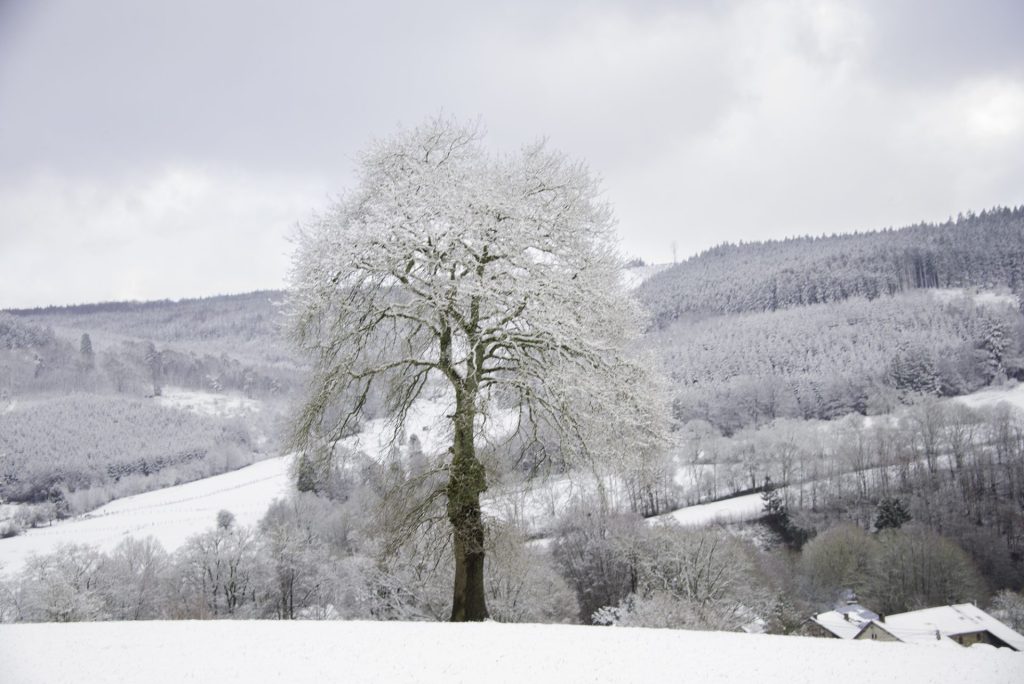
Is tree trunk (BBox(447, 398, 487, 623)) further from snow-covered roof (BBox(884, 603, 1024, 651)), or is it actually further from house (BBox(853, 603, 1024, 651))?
snow-covered roof (BBox(884, 603, 1024, 651))

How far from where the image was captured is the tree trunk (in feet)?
31.5

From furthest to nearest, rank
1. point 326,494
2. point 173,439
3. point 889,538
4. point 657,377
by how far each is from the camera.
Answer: point 173,439 < point 326,494 < point 889,538 < point 657,377

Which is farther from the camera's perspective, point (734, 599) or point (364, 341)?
point (734, 599)

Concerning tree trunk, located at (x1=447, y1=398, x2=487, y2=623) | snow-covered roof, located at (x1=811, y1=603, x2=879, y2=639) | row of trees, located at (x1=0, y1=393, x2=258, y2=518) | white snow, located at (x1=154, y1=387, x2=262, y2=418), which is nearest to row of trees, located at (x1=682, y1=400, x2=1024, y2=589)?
snow-covered roof, located at (x1=811, y1=603, x2=879, y2=639)

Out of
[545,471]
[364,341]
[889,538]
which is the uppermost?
[364,341]

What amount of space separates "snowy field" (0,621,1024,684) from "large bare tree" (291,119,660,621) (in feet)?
7.45

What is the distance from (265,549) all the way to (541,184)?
43.7m

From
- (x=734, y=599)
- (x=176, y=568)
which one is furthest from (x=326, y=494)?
(x=734, y=599)

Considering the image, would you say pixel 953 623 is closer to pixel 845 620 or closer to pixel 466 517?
pixel 845 620

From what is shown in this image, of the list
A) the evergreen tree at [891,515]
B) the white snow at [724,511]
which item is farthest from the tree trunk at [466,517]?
the evergreen tree at [891,515]

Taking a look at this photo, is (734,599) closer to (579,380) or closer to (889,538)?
(889,538)

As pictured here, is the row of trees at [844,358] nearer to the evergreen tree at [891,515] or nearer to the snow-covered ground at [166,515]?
the evergreen tree at [891,515]

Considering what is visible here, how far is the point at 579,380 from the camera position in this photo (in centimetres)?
852

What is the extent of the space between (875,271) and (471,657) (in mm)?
178355
